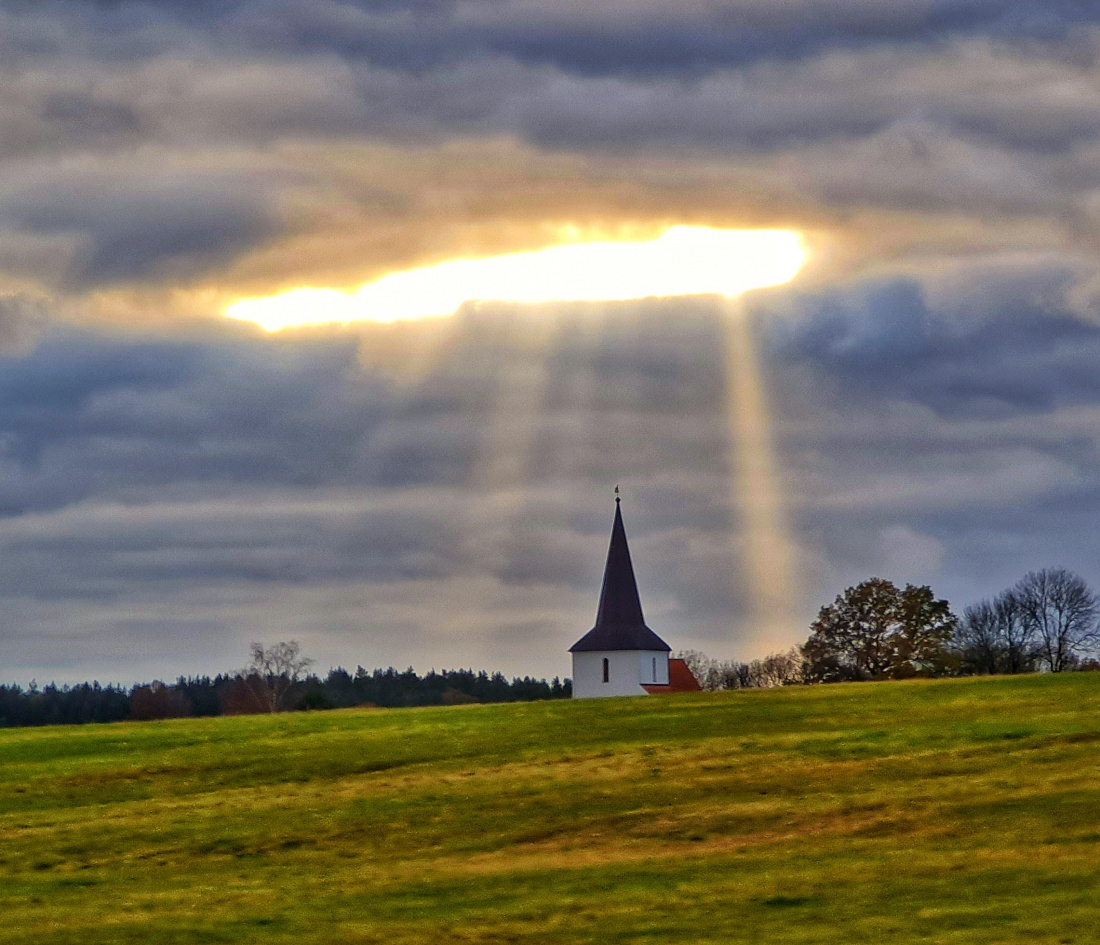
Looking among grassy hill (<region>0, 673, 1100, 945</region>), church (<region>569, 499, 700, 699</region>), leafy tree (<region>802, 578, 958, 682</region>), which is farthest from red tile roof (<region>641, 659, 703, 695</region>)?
grassy hill (<region>0, 673, 1100, 945</region>)

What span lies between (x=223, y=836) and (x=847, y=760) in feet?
44.9

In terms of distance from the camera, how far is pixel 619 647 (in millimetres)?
126562

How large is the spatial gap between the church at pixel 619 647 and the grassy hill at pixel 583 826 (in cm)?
7558

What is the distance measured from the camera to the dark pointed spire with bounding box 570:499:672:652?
126m

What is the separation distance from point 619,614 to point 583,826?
96.5 metres

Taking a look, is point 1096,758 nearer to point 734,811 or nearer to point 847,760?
point 847,760

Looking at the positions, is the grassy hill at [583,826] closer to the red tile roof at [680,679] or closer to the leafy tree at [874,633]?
the leafy tree at [874,633]

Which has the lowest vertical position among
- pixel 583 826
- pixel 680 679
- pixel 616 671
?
pixel 583 826

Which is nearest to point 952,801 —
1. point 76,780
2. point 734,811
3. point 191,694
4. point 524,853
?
point 734,811

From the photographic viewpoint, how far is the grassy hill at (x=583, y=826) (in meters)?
23.0

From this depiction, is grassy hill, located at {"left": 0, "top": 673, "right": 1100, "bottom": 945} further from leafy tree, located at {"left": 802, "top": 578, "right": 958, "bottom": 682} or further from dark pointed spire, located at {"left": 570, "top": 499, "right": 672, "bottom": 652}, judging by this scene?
dark pointed spire, located at {"left": 570, "top": 499, "right": 672, "bottom": 652}

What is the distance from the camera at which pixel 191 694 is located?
19475 cm

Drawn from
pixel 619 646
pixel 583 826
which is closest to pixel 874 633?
pixel 619 646

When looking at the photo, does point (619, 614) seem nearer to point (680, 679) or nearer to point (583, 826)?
point (680, 679)
